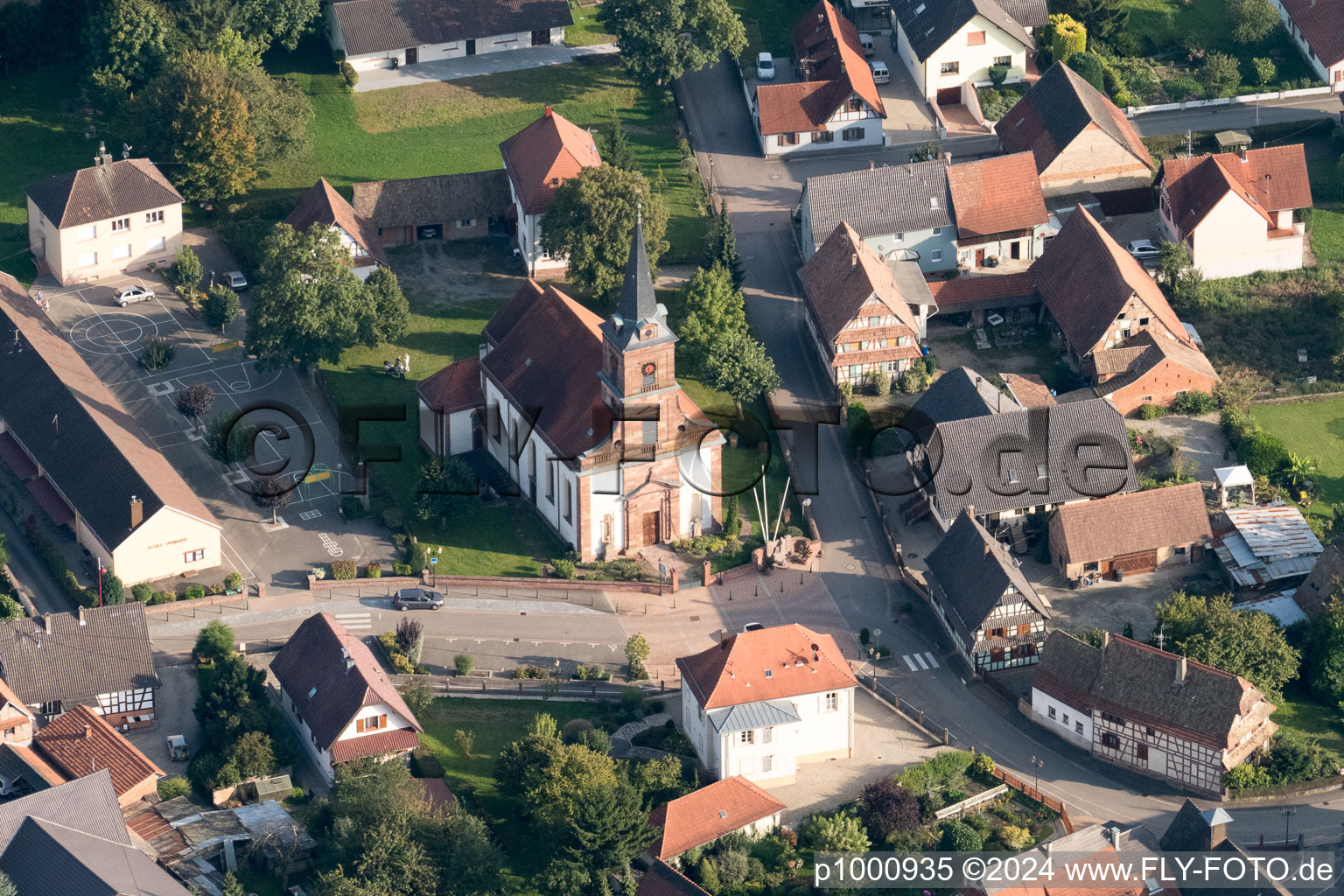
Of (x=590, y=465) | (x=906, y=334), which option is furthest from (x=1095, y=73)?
(x=590, y=465)

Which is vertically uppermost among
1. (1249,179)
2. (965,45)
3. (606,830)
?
(965,45)

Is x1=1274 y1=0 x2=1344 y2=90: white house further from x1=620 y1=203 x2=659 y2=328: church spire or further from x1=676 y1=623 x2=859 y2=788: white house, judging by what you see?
x1=676 y1=623 x2=859 y2=788: white house

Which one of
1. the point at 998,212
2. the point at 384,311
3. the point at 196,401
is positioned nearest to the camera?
the point at 196,401

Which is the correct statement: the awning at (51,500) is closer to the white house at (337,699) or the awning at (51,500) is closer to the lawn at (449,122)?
the white house at (337,699)

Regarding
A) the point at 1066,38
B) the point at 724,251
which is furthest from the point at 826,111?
the point at 1066,38

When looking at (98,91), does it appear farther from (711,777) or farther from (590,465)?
(711,777)

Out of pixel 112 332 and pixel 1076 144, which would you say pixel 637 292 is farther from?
pixel 1076 144
